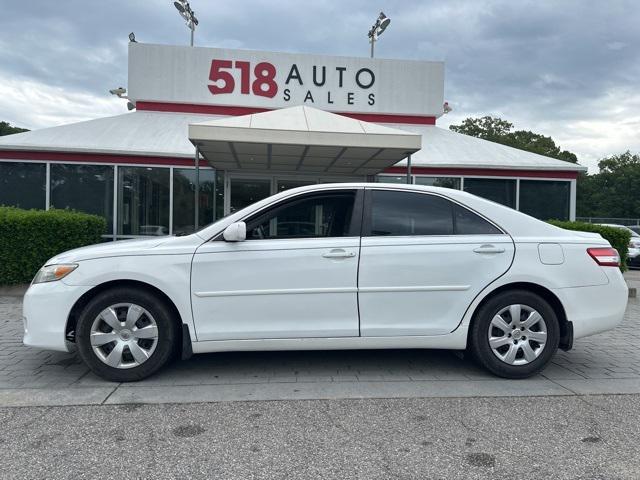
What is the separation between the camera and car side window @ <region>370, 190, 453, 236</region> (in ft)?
14.2

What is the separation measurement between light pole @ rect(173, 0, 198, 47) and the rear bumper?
1527 centimetres

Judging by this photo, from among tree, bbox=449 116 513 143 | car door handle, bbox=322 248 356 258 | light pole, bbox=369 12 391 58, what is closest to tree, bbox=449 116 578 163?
tree, bbox=449 116 513 143

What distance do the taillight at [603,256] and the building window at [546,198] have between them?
28.0 feet

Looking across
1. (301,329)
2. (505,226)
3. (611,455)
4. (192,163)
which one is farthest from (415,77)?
(611,455)

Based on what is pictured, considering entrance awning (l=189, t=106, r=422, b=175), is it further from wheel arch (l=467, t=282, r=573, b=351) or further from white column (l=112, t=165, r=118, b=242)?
wheel arch (l=467, t=282, r=573, b=351)

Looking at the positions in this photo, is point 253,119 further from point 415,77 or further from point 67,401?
point 415,77

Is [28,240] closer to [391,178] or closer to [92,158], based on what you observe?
[92,158]

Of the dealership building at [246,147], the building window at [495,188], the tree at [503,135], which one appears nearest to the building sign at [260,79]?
the dealership building at [246,147]

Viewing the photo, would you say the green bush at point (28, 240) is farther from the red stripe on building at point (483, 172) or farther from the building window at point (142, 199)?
the red stripe on building at point (483, 172)

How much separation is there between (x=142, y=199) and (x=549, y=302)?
9824mm

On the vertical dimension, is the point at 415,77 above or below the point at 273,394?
above

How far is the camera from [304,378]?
4.31 m

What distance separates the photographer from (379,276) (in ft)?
13.6

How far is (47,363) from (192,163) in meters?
7.45
